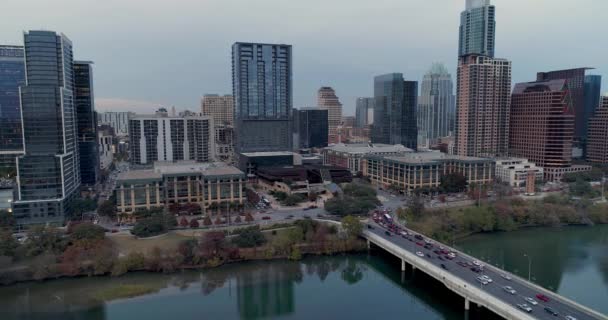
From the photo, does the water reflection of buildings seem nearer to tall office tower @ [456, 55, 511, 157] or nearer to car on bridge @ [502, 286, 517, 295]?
car on bridge @ [502, 286, 517, 295]

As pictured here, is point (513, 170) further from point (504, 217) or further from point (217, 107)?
point (217, 107)

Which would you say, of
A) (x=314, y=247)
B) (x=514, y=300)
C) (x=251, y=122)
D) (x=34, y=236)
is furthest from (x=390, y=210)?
(x=251, y=122)

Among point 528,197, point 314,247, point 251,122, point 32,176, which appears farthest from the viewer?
point 251,122

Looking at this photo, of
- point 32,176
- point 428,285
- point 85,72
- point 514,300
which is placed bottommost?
point 428,285

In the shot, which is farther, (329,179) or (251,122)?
(251,122)

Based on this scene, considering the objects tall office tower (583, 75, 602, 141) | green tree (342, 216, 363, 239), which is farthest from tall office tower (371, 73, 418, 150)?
green tree (342, 216, 363, 239)

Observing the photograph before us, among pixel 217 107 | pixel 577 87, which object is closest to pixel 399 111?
pixel 577 87

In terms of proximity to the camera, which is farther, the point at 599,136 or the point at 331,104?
the point at 331,104

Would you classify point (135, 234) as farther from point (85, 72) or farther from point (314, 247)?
point (85, 72)
